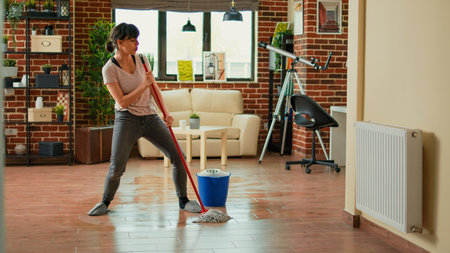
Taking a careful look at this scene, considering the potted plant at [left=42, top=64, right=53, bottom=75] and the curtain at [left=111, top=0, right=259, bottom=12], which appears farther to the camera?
the curtain at [left=111, top=0, right=259, bottom=12]

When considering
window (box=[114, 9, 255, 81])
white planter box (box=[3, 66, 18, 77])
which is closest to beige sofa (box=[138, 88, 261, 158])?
window (box=[114, 9, 255, 81])

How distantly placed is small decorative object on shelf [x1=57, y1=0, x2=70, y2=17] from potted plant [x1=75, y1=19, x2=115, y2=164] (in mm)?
605

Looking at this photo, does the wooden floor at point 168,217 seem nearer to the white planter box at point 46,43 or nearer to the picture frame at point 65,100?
the picture frame at point 65,100

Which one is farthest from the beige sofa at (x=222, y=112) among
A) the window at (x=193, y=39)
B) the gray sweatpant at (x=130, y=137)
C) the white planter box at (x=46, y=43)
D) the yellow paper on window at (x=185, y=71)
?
the gray sweatpant at (x=130, y=137)

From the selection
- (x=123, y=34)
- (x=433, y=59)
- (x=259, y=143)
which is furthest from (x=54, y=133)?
(x=433, y=59)

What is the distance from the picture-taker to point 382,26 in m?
3.86

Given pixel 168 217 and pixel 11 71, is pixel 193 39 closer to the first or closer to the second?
pixel 11 71

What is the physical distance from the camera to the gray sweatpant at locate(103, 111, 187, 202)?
449 cm

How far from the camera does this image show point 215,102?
28.6 feet

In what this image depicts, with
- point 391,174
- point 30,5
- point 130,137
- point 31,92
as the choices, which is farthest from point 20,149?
point 391,174

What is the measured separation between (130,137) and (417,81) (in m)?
2.20

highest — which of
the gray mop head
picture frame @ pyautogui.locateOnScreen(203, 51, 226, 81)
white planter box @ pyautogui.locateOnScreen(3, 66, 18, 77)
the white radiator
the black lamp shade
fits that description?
the black lamp shade

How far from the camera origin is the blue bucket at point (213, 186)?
4.92 metres

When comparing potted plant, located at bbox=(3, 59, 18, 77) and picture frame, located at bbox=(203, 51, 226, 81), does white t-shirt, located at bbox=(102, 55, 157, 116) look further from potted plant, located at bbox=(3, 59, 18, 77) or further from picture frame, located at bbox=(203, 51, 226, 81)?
picture frame, located at bbox=(203, 51, 226, 81)
